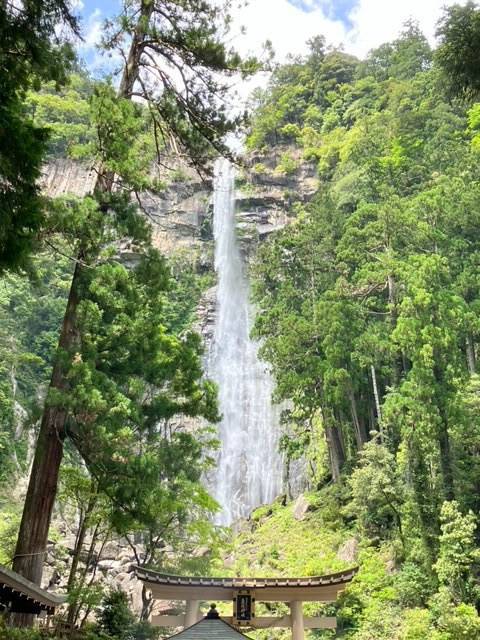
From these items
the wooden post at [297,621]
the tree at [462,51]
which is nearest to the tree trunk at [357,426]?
A: the wooden post at [297,621]

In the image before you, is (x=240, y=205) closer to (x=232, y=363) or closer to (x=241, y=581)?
(x=232, y=363)

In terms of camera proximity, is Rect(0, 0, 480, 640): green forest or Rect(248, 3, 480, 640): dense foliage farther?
Rect(248, 3, 480, 640): dense foliage

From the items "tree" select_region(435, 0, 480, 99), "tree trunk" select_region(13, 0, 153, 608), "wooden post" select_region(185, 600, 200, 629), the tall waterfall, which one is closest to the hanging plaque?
"wooden post" select_region(185, 600, 200, 629)

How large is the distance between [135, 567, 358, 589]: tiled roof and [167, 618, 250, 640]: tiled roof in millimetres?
1991

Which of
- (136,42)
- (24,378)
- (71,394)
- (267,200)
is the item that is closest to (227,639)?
(71,394)

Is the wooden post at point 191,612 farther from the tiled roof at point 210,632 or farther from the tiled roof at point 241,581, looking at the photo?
the tiled roof at point 210,632

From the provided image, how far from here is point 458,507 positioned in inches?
482

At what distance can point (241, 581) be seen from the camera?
27.0 ft

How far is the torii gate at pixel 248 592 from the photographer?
8117mm

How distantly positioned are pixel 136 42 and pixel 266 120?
2730 centimetres

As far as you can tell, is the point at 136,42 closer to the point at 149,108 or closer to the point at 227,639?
the point at 149,108

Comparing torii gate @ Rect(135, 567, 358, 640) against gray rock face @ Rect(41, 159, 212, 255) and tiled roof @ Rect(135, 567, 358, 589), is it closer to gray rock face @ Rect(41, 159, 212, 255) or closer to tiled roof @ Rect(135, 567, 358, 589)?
tiled roof @ Rect(135, 567, 358, 589)

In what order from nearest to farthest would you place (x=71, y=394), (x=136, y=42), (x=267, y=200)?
(x=71, y=394)
(x=136, y=42)
(x=267, y=200)

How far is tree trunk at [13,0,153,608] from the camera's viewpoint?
20.2 feet
